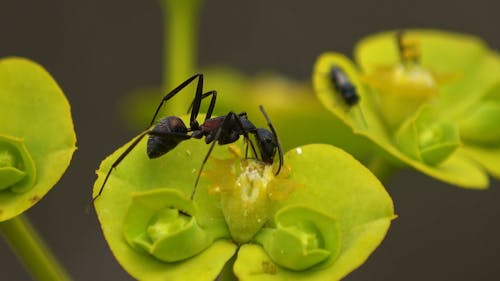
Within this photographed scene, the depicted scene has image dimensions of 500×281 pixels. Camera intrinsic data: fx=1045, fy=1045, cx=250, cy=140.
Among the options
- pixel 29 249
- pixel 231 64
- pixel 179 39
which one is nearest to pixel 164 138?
pixel 29 249

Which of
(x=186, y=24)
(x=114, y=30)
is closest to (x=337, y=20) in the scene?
(x=114, y=30)

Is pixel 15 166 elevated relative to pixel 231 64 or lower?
elevated

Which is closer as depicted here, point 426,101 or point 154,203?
point 154,203

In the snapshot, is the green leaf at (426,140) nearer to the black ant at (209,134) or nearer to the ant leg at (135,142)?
the black ant at (209,134)

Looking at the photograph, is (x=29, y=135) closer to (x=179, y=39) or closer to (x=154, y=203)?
(x=154, y=203)

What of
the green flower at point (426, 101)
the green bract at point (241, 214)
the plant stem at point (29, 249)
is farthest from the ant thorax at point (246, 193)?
the plant stem at point (29, 249)

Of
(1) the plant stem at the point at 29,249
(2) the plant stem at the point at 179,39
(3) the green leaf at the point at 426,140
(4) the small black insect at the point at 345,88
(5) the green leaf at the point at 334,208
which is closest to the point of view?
(5) the green leaf at the point at 334,208

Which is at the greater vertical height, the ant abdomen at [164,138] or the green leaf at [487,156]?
the ant abdomen at [164,138]

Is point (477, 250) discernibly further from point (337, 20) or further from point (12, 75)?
point (12, 75)
